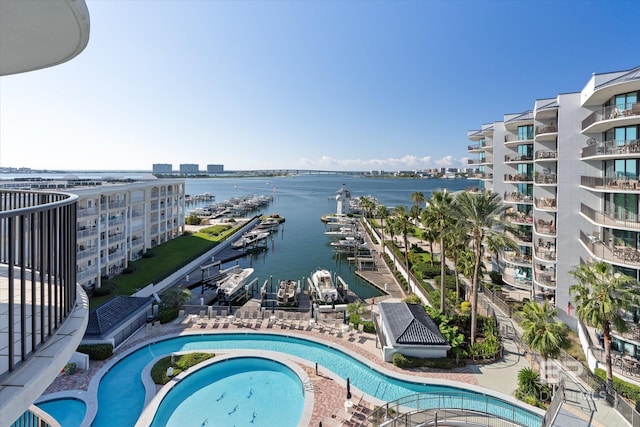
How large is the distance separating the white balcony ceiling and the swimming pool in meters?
17.1

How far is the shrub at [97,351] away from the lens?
853 inches

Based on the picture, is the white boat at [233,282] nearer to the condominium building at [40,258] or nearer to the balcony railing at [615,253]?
the balcony railing at [615,253]

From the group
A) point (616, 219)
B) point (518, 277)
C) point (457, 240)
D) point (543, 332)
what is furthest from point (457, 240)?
point (518, 277)

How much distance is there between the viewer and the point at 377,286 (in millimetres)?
41094

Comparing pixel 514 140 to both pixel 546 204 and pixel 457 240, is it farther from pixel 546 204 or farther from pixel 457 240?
pixel 457 240

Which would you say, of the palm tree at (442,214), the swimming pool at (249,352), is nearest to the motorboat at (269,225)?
the swimming pool at (249,352)

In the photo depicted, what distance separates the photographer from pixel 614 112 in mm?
21219

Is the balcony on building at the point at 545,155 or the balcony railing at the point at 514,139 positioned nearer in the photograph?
the balcony on building at the point at 545,155

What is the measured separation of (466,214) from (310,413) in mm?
15516

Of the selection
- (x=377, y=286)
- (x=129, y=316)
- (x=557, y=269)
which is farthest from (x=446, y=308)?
(x=129, y=316)

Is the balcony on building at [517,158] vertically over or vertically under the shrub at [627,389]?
over

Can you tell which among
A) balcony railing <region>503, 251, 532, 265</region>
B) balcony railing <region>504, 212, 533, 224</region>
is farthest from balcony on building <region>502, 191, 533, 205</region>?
balcony railing <region>503, 251, 532, 265</region>

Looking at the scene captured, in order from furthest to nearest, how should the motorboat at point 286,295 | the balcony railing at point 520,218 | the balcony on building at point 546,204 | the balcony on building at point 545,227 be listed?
the motorboat at point 286,295 < the balcony railing at point 520,218 < the balcony on building at point 546,204 < the balcony on building at point 545,227

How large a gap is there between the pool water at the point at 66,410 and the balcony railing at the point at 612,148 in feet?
104
